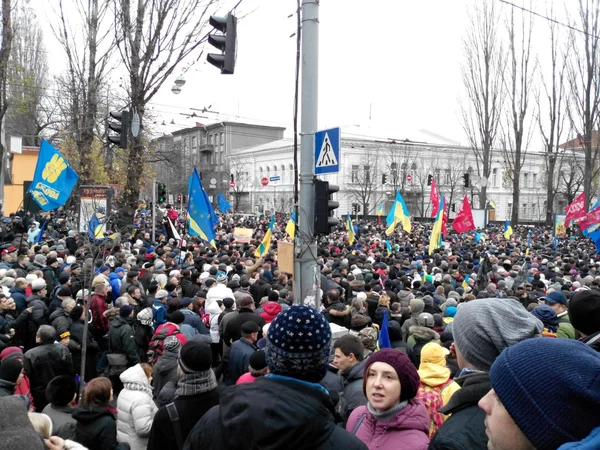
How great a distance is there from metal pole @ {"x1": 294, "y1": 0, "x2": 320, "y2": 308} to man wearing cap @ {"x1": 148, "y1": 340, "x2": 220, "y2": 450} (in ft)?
9.64

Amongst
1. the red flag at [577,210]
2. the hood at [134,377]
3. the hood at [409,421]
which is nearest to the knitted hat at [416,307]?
the hood at [134,377]

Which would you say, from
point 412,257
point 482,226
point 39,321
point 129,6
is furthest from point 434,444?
point 482,226

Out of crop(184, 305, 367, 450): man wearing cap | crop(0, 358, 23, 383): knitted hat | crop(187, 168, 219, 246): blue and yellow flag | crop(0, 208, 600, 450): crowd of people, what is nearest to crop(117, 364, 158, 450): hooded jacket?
crop(0, 208, 600, 450): crowd of people

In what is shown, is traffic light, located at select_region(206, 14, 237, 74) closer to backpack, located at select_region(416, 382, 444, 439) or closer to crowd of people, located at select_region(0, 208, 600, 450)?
crowd of people, located at select_region(0, 208, 600, 450)

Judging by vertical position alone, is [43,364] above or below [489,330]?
below

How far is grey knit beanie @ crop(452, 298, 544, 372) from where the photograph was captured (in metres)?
2.41

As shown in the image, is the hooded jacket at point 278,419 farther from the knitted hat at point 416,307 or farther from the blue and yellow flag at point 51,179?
the blue and yellow flag at point 51,179

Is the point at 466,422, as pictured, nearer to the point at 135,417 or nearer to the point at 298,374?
the point at 298,374

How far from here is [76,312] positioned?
7129 millimetres

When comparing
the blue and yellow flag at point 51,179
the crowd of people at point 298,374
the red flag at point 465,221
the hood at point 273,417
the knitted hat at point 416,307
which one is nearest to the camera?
the crowd of people at point 298,374

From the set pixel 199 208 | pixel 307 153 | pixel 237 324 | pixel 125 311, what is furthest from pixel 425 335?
pixel 199 208

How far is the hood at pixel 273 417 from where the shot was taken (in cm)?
182

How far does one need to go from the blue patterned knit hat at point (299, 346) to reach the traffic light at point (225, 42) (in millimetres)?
5683

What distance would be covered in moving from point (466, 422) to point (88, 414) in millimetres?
2963
